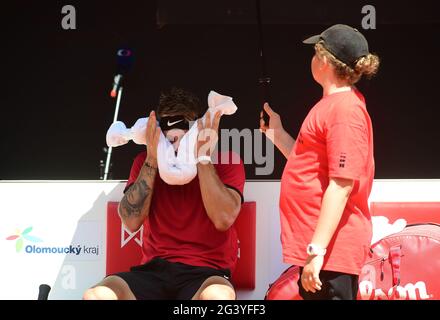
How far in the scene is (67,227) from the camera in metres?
3.79

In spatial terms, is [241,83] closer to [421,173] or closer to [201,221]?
[421,173]

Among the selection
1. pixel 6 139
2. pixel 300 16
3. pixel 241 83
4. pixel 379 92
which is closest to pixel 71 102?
pixel 6 139

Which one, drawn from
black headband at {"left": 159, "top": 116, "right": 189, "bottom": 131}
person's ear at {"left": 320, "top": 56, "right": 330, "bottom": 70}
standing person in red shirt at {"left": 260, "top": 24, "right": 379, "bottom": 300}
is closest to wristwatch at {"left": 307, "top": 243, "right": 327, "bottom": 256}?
standing person in red shirt at {"left": 260, "top": 24, "right": 379, "bottom": 300}

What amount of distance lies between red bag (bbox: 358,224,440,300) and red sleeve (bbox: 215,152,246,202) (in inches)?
26.3

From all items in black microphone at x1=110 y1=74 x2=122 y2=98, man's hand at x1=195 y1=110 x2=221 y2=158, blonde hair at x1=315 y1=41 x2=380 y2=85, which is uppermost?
black microphone at x1=110 y1=74 x2=122 y2=98

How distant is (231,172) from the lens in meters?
3.51

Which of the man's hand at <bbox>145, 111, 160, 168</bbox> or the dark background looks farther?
the dark background

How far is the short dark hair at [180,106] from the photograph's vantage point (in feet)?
11.5

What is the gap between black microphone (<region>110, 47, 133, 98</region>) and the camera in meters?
5.32

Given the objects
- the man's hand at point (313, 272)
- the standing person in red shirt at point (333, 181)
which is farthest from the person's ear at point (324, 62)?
the man's hand at point (313, 272)

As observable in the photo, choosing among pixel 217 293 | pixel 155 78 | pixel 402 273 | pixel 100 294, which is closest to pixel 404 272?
pixel 402 273

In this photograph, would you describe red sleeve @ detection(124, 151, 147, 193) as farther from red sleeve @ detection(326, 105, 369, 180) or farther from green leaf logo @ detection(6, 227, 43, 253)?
red sleeve @ detection(326, 105, 369, 180)

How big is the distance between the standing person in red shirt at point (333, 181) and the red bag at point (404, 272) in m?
0.64

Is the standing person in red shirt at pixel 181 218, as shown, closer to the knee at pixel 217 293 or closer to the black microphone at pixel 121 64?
the knee at pixel 217 293
